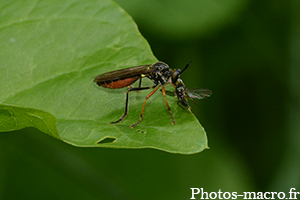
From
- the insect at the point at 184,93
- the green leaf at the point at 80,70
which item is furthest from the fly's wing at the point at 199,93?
the green leaf at the point at 80,70

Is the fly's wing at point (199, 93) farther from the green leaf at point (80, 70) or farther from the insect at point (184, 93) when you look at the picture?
the green leaf at point (80, 70)

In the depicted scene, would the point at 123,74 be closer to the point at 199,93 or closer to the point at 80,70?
the point at 80,70

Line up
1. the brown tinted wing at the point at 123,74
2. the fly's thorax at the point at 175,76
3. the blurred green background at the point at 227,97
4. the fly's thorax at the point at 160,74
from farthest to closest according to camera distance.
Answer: the blurred green background at the point at 227,97, the fly's thorax at the point at 175,76, the fly's thorax at the point at 160,74, the brown tinted wing at the point at 123,74

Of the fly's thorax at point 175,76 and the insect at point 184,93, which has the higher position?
the fly's thorax at point 175,76

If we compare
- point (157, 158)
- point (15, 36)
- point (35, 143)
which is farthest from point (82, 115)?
point (157, 158)

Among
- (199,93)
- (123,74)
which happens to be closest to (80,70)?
(123,74)

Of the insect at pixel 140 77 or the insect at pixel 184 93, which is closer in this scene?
the insect at pixel 140 77

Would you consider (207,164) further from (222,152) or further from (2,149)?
(2,149)
